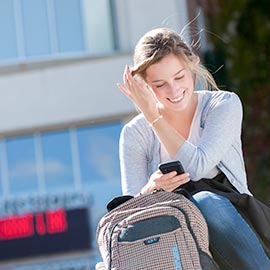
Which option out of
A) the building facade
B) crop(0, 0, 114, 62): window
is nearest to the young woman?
the building facade

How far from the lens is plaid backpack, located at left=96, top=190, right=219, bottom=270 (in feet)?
10.7

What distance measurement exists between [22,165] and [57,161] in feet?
1.72

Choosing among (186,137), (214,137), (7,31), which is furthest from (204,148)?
(7,31)

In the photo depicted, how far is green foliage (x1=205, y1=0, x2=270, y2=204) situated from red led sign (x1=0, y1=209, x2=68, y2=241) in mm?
3360

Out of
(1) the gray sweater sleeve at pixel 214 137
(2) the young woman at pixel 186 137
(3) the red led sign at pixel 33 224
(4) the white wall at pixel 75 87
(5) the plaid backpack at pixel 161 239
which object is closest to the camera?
(5) the plaid backpack at pixel 161 239

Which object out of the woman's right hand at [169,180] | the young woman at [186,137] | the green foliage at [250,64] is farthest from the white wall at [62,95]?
the woman's right hand at [169,180]

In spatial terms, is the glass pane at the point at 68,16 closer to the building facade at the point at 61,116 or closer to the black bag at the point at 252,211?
the building facade at the point at 61,116

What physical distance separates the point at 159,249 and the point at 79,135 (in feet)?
35.3

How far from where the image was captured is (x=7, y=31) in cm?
1359

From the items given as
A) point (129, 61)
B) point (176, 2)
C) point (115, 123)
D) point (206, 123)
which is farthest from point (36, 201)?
point (206, 123)

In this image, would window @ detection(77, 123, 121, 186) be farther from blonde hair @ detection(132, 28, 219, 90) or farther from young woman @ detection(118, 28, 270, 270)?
blonde hair @ detection(132, 28, 219, 90)

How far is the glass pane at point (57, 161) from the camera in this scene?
14.0 meters

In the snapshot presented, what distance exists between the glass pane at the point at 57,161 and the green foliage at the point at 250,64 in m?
2.96

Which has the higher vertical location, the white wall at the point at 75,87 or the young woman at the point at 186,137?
the young woman at the point at 186,137
